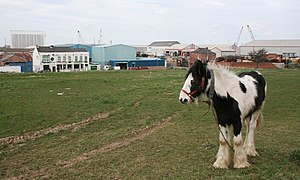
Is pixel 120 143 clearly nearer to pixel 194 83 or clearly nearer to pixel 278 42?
pixel 194 83

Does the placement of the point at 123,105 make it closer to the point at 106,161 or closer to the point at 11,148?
the point at 11,148

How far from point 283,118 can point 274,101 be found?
4.59 meters

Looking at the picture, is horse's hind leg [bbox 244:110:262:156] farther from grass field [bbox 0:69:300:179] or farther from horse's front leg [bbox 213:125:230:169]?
horse's front leg [bbox 213:125:230:169]

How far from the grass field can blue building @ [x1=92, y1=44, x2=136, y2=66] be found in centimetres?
6371

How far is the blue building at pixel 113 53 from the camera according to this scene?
80562 mm

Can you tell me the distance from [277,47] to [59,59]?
55.0 m

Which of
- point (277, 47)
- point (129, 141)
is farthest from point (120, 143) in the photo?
point (277, 47)

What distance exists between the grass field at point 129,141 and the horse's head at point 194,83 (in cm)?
143

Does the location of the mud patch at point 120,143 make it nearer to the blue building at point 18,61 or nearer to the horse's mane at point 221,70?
the horse's mane at point 221,70

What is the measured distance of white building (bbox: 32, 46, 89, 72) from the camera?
232 ft

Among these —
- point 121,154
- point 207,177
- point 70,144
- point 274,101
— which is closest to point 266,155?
point 207,177

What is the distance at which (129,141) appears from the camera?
9.85 metres

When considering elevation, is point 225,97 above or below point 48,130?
above

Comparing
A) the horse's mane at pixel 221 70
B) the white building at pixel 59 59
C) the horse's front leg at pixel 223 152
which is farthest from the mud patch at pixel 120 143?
the white building at pixel 59 59
